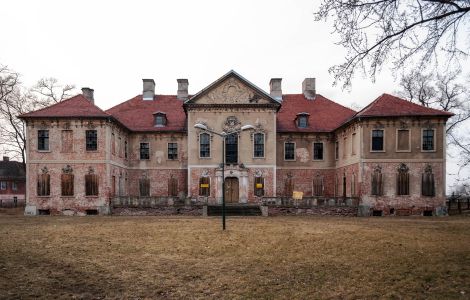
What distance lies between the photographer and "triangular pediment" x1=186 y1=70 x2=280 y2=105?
30.9 m

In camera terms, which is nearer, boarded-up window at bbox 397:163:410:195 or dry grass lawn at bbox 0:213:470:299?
dry grass lawn at bbox 0:213:470:299

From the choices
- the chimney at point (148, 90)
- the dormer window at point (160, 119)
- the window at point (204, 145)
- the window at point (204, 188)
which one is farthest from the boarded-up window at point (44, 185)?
the chimney at point (148, 90)

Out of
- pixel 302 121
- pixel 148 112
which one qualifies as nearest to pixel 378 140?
pixel 302 121

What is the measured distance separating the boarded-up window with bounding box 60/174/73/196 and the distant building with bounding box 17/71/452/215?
2.8 inches

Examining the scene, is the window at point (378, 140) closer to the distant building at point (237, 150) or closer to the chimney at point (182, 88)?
the distant building at point (237, 150)

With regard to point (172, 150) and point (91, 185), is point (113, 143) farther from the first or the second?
point (172, 150)

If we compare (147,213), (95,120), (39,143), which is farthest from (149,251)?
(39,143)

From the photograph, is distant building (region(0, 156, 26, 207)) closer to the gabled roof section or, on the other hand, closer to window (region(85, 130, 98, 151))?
the gabled roof section

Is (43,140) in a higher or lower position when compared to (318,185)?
higher

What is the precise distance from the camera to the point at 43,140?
1113 inches

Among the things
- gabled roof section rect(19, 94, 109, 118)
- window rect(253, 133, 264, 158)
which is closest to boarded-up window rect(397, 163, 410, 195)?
window rect(253, 133, 264, 158)

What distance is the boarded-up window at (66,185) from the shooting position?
28.0m

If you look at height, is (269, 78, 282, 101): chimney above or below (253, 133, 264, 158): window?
above

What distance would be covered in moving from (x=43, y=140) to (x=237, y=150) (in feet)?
46.9
